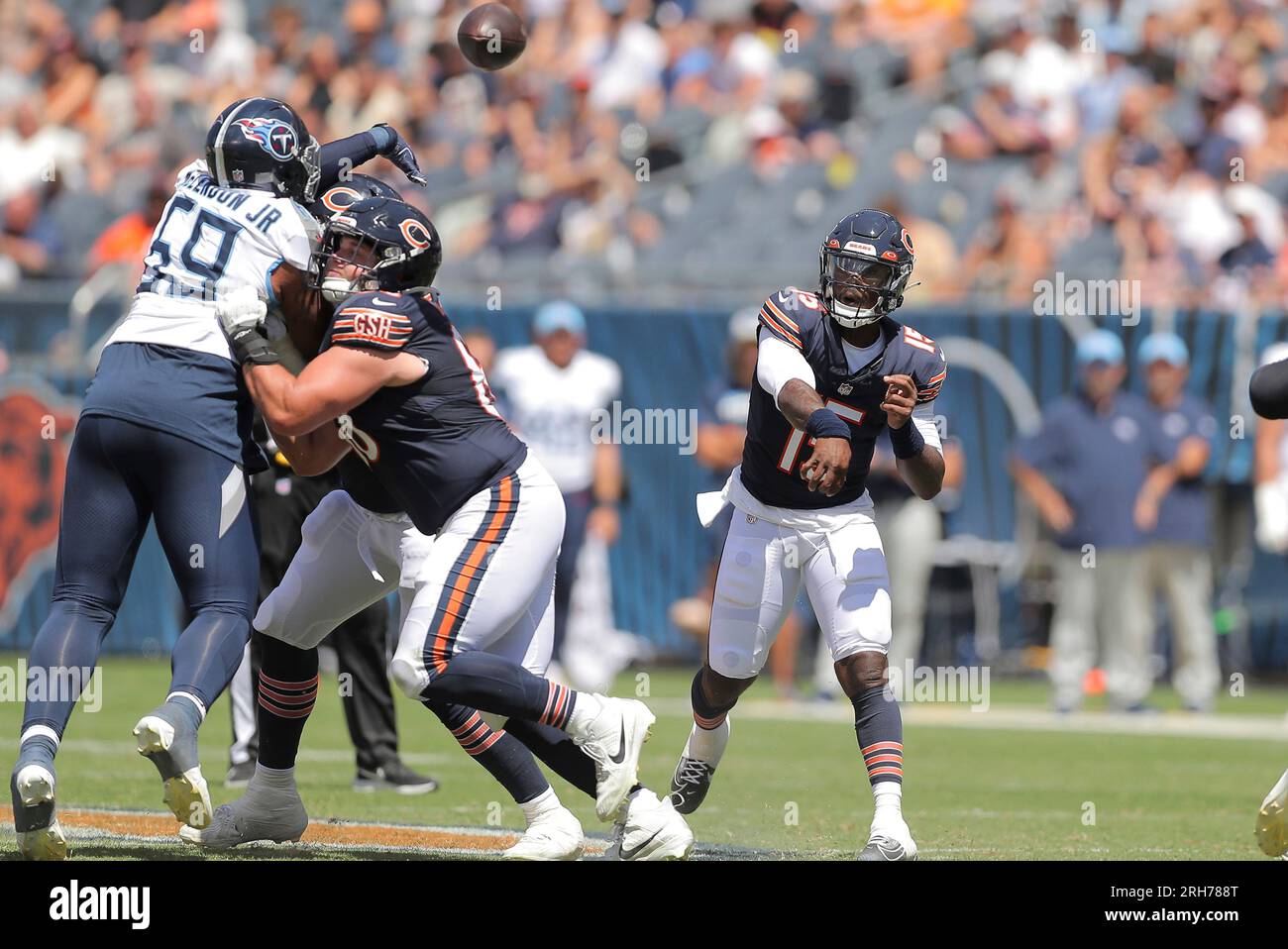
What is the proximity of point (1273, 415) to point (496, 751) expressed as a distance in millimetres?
2493

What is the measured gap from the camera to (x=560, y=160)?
55.9ft

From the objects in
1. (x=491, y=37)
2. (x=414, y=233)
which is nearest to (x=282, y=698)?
(x=414, y=233)

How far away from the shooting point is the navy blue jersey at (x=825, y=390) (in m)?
6.49

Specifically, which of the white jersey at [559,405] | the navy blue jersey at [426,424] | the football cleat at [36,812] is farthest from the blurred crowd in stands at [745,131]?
the football cleat at [36,812]

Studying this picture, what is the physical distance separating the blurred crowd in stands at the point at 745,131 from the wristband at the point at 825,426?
25.1ft

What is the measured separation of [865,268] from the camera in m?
6.42

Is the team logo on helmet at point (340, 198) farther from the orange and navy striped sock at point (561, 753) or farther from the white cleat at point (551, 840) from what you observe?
the white cleat at point (551, 840)

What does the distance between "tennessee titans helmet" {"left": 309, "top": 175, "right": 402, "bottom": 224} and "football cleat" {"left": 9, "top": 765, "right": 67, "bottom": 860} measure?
190 centimetres

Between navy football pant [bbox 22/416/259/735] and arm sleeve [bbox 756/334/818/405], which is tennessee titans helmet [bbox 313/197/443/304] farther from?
arm sleeve [bbox 756/334/818/405]

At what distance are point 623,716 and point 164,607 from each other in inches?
338

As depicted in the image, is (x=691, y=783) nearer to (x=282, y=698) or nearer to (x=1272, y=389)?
(x=282, y=698)

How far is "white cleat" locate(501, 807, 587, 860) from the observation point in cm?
582

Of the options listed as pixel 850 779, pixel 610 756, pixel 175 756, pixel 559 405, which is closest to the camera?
pixel 175 756
